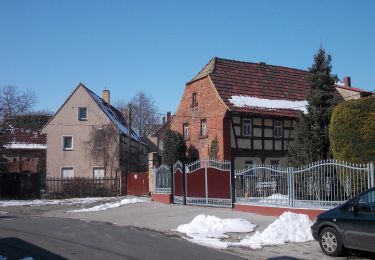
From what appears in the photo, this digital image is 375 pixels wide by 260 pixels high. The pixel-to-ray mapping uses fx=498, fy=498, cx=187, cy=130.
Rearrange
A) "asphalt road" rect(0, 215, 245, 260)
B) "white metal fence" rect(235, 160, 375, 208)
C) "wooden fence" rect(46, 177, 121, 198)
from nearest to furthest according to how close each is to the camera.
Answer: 1. "asphalt road" rect(0, 215, 245, 260)
2. "white metal fence" rect(235, 160, 375, 208)
3. "wooden fence" rect(46, 177, 121, 198)

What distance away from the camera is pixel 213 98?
34.0 meters

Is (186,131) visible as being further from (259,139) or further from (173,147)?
(259,139)

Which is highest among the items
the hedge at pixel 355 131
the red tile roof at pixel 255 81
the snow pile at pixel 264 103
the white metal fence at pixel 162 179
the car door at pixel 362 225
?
the red tile roof at pixel 255 81

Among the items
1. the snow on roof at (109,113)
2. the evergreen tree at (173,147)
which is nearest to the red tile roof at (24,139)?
the snow on roof at (109,113)

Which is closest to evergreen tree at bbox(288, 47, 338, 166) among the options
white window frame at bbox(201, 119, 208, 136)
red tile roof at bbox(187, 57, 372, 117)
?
red tile roof at bbox(187, 57, 372, 117)

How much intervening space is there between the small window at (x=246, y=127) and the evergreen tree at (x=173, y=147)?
14.9 ft

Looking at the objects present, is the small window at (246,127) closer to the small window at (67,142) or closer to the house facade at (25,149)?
the small window at (67,142)

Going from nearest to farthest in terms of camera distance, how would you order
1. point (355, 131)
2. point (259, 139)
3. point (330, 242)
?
point (330, 242), point (355, 131), point (259, 139)

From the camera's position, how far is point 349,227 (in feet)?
34.4

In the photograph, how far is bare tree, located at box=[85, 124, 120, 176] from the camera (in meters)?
43.2

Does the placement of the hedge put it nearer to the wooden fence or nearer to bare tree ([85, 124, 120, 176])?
the wooden fence

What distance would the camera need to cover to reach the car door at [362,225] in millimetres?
10055

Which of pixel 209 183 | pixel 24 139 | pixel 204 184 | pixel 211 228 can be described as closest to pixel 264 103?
pixel 204 184

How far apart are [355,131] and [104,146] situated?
2968cm
